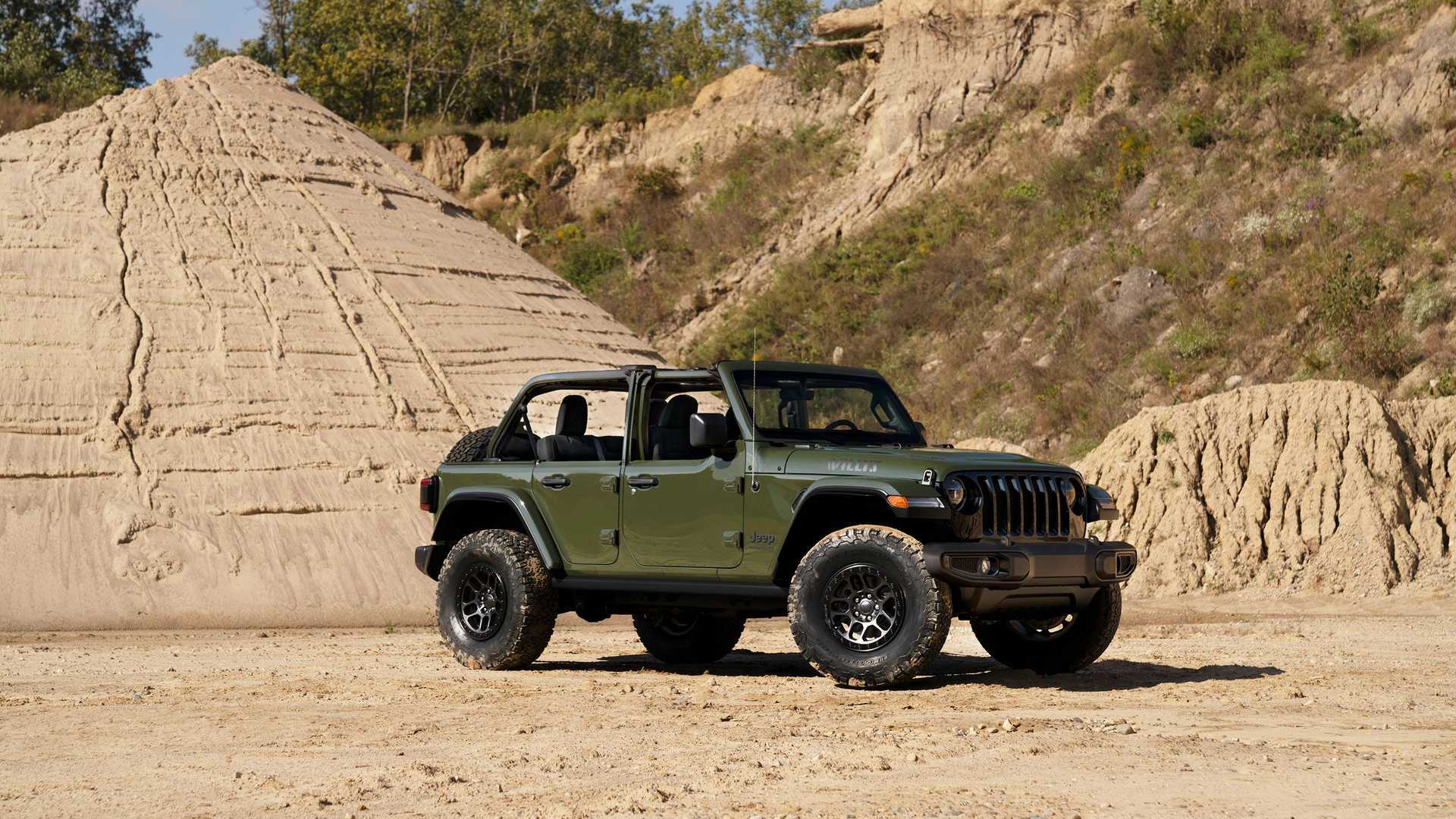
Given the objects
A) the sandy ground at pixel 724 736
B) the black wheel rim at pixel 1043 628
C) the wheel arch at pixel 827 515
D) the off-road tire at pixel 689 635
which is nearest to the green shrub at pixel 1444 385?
the sandy ground at pixel 724 736

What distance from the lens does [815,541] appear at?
9.27m

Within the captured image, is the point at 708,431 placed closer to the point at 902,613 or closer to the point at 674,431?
the point at 674,431

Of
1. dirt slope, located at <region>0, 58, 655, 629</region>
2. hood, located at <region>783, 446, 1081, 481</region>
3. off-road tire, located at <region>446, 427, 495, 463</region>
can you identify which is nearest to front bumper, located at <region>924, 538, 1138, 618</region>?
hood, located at <region>783, 446, 1081, 481</region>

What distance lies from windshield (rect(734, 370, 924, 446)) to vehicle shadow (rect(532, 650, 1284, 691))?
1607 millimetres

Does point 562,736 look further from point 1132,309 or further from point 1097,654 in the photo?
point 1132,309

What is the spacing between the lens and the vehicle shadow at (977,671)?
9688 mm

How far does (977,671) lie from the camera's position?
411 inches

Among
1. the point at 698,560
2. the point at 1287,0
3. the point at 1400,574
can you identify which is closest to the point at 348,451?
the point at 698,560

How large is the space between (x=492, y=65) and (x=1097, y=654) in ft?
169

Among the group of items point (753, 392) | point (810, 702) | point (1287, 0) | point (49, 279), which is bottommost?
point (810, 702)

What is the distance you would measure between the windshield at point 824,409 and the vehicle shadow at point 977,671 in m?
1.61

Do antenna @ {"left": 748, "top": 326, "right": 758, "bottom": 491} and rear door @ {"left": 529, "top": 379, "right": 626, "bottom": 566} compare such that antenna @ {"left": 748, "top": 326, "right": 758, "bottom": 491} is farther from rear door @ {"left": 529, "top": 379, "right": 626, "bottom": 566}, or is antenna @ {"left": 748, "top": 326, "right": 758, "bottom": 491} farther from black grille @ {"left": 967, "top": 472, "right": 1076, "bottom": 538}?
black grille @ {"left": 967, "top": 472, "right": 1076, "bottom": 538}

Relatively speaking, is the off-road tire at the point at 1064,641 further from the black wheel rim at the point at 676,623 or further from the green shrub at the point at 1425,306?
the green shrub at the point at 1425,306

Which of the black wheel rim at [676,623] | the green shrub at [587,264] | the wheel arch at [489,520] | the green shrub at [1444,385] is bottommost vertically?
the black wheel rim at [676,623]
